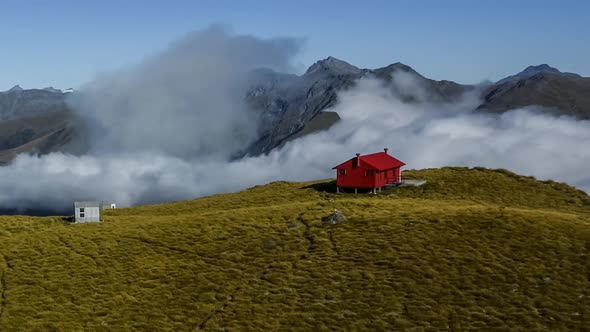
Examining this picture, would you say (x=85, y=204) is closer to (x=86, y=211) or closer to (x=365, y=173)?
(x=86, y=211)

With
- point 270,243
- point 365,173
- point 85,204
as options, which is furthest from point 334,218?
point 85,204

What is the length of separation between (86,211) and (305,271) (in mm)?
41748

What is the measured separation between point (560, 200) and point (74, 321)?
3146 inches

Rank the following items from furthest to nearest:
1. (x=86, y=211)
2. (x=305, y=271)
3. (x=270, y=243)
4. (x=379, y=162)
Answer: (x=379, y=162) → (x=86, y=211) → (x=270, y=243) → (x=305, y=271)

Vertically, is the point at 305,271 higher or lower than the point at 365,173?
lower

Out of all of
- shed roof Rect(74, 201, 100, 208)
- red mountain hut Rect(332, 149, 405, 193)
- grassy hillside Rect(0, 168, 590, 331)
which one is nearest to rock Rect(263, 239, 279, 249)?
grassy hillside Rect(0, 168, 590, 331)

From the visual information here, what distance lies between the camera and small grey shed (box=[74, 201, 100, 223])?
264 feet

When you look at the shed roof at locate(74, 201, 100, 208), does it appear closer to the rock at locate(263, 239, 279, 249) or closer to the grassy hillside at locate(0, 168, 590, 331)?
the grassy hillside at locate(0, 168, 590, 331)

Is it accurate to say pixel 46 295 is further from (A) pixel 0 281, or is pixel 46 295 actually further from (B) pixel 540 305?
(B) pixel 540 305

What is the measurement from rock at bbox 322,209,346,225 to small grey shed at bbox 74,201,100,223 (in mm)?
34365

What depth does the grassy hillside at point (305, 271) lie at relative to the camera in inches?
1737

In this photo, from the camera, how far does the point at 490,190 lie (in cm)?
9925

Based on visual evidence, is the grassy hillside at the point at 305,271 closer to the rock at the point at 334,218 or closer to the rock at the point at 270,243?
the rock at the point at 270,243

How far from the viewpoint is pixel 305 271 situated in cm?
5369
